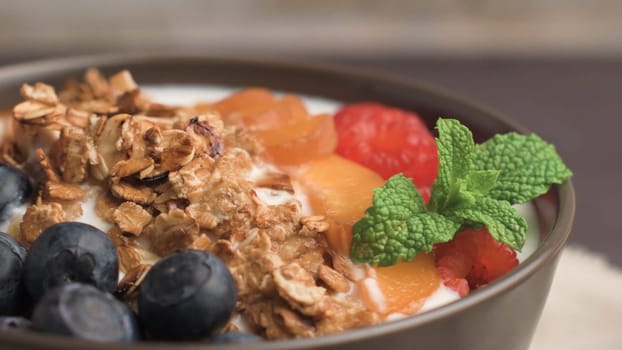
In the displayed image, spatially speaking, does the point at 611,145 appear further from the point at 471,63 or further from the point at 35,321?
the point at 35,321

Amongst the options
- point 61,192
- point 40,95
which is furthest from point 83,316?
point 40,95

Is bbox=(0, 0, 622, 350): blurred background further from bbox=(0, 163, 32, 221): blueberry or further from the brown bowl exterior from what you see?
bbox=(0, 163, 32, 221): blueberry

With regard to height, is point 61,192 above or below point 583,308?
above

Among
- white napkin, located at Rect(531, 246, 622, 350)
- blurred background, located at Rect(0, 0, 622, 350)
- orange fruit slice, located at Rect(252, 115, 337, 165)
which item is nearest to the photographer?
orange fruit slice, located at Rect(252, 115, 337, 165)

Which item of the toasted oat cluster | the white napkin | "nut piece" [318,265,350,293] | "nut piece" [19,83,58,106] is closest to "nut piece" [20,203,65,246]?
the toasted oat cluster

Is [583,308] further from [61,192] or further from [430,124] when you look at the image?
[61,192]

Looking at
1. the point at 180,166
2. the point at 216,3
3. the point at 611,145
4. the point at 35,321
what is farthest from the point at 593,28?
the point at 35,321
